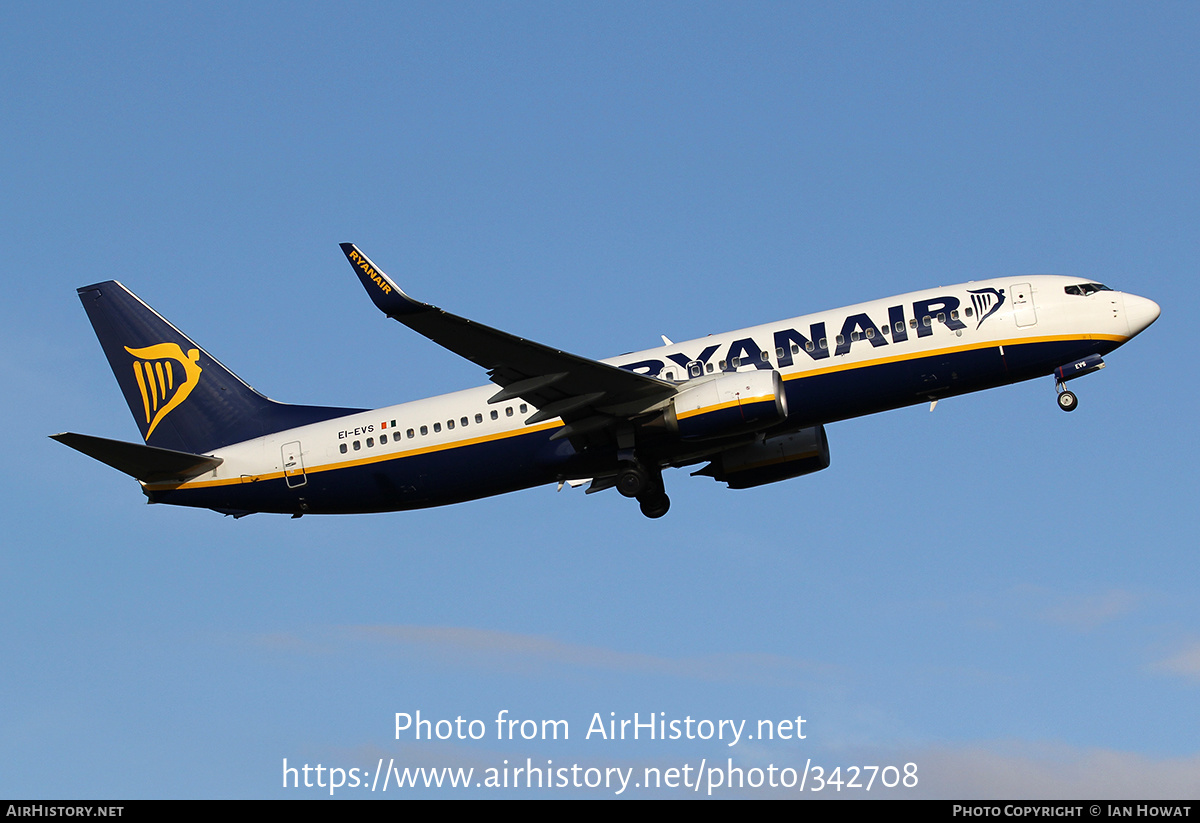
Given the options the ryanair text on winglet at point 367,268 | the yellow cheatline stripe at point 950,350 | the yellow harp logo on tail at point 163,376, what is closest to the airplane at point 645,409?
the yellow cheatline stripe at point 950,350

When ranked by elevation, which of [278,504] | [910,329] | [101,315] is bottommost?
[278,504]

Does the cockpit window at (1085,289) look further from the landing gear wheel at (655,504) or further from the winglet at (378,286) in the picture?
the winglet at (378,286)

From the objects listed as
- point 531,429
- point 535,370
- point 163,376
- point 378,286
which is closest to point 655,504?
point 531,429

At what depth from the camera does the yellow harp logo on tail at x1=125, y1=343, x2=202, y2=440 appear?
139ft

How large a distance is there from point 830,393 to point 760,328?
2.87m

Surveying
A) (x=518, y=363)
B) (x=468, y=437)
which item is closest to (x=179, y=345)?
(x=468, y=437)

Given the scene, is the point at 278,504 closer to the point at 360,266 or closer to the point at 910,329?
the point at 360,266

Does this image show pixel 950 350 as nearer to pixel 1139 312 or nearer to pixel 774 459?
pixel 1139 312

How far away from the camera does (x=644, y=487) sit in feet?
121

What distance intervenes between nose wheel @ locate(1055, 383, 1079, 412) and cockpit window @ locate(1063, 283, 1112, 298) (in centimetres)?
254

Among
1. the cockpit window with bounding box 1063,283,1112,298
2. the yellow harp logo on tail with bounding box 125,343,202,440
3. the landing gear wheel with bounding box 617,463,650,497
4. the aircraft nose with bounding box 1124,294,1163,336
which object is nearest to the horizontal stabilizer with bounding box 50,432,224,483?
the yellow harp logo on tail with bounding box 125,343,202,440
